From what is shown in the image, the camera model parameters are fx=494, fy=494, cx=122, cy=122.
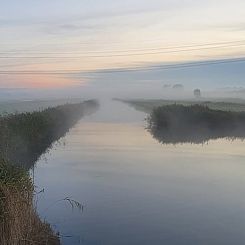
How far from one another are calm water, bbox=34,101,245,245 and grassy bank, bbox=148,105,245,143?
26.4 feet

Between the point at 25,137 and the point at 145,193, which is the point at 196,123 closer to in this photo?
the point at 25,137

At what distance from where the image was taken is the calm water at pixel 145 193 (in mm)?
12148

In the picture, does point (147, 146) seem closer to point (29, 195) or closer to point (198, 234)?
point (198, 234)

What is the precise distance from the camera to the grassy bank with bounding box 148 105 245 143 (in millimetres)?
37241

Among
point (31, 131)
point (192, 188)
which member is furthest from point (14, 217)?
point (31, 131)

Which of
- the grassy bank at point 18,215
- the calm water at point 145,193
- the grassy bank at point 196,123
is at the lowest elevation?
the grassy bank at point 18,215

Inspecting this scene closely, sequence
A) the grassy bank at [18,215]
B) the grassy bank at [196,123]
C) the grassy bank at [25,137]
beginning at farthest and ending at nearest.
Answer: the grassy bank at [196,123]
the grassy bank at [25,137]
the grassy bank at [18,215]

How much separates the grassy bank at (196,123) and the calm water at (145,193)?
26.4 feet

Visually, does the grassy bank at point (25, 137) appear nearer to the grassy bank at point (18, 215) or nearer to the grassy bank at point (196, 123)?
the grassy bank at point (18, 215)

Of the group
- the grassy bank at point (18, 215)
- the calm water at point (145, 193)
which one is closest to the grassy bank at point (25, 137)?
the calm water at point (145, 193)

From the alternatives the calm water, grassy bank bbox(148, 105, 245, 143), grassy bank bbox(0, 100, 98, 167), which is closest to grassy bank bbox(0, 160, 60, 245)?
the calm water

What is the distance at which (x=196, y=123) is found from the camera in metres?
Result: 41.8

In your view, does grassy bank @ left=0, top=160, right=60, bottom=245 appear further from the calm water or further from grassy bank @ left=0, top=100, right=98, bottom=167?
grassy bank @ left=0, top=100, right=98, bottom=167

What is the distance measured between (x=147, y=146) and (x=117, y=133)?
8695 mm
